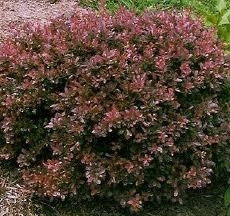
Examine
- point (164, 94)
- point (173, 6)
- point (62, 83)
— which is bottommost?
point (173, 6)

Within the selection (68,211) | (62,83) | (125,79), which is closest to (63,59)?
(62,83)

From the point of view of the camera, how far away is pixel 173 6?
7453 millimetres

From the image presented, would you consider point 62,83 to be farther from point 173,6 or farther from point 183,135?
point 173,6

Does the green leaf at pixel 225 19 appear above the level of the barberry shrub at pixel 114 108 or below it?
above

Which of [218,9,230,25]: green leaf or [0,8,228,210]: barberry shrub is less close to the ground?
[218,9,230,25]: green leaf

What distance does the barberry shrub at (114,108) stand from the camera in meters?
3.83

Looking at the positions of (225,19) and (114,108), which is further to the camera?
(225,19)

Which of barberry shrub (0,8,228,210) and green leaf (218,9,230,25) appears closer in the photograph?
barberry shrub (0,8,228,210)

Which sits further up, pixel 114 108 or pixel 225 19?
pixel 225 19

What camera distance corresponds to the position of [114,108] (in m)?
3.77

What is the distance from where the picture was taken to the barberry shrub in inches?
151

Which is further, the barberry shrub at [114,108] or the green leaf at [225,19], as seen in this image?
the green leaf at [225,19]

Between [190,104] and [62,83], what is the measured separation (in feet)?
2.57

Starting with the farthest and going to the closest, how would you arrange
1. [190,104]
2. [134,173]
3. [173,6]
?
[173,6] → [190,104] → [134,173]
